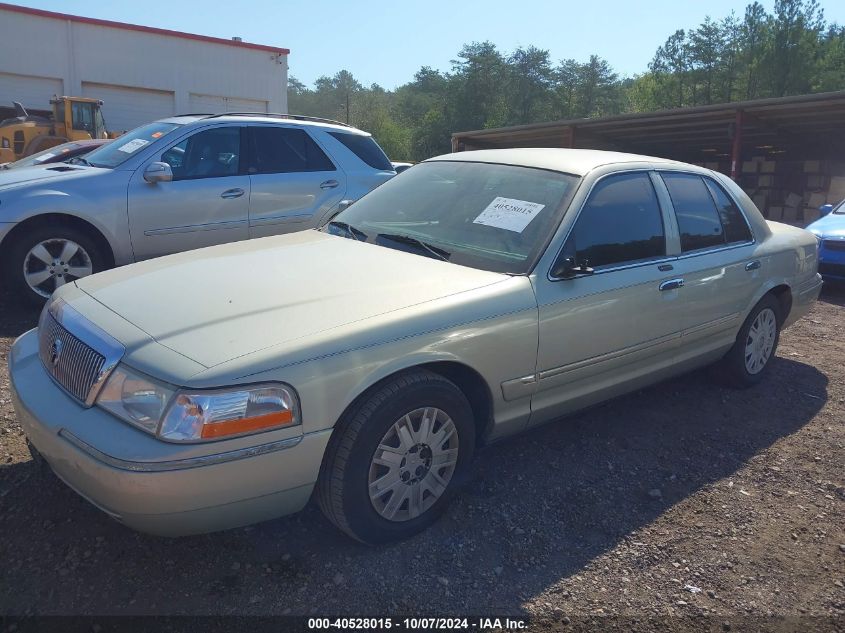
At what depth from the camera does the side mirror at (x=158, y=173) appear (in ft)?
18.8

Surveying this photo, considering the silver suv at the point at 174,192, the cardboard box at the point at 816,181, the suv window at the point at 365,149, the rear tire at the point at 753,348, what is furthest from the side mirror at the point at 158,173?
the cardboard box at the point at 816,181

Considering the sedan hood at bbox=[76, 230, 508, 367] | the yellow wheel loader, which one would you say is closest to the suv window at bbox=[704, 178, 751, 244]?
Answer: the sedan hood at bbox=[76, 230, 508, 367]

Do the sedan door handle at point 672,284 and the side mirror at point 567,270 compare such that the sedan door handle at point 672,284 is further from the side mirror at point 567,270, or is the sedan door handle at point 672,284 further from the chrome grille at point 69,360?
the chrome grille at point 69,360

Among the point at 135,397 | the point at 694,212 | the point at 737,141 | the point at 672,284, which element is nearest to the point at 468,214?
the point at 672,284

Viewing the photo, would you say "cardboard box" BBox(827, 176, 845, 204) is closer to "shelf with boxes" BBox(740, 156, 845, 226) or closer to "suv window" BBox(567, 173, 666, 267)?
"shelf with boxes" BBox(740, 156, 845, 226)

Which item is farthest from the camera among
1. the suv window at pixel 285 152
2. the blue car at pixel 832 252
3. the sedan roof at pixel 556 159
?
the blue car at pixel 832 252

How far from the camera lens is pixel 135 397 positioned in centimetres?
235

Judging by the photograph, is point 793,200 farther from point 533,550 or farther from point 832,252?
point 533,550

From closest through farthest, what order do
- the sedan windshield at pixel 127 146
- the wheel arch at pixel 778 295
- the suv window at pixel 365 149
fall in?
the wheel arch at pixel 778 295, the sedan windshield at pixel 127 146, the suv window at pixel 365 149

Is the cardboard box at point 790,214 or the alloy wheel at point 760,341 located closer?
the alloy wheel at point 760,341

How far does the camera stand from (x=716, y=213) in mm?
4398

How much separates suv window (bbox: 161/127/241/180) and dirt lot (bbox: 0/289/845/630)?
110 inches

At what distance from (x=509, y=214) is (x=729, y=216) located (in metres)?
1.89

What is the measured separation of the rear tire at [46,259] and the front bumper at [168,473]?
3.39 meters
